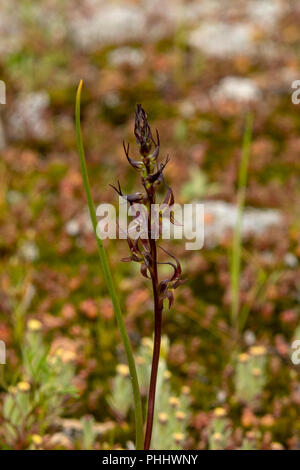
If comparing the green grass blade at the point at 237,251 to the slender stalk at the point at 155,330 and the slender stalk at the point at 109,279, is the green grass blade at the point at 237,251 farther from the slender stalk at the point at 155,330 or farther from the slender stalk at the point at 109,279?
the slender stalk at the point at 109,279

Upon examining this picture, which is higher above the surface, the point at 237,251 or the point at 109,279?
the point at 237,251

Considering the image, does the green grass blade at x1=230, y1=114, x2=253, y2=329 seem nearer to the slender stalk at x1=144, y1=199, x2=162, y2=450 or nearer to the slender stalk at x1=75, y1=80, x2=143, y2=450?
A: the slender stalk at x1=144, y1=199, x2=162, y2=450

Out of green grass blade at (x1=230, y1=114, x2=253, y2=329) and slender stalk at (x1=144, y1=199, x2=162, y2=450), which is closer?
slender stalk at (x1=144, y1=199, x2=162, y2=450)

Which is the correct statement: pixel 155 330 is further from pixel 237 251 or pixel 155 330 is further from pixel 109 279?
pixel 237 251

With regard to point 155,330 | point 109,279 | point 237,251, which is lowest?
point 155,330

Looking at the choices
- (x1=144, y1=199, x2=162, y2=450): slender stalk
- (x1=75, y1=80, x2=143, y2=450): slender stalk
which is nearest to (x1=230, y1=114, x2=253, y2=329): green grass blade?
(x1=144, y1=199, x2=162, y2=450): slender stalk

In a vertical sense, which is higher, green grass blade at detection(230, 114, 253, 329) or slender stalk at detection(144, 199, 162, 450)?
green grass blade at detection(230, 114, 253, 329)

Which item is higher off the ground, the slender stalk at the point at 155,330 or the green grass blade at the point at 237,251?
the green grass blade at the point at 237,251

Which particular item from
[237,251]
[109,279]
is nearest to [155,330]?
[109,279]

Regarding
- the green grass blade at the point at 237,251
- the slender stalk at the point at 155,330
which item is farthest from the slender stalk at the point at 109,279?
the green grass blade at the point at 237,251

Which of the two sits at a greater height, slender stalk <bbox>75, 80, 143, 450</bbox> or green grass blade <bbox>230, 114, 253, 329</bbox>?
green grass blade <bbox>230, 114, 253, 329</bbox>

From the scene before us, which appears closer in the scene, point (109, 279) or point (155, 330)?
point (109, 279)
